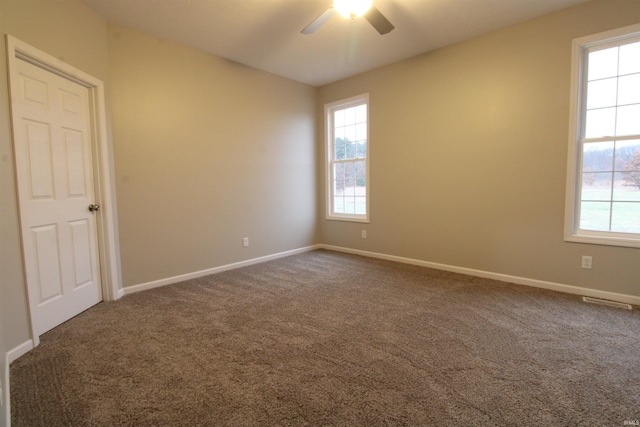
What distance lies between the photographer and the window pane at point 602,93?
2.86 m

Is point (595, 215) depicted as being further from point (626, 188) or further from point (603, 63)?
point (603, 63)

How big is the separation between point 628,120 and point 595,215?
2.95ft

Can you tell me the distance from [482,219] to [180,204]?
140 inches

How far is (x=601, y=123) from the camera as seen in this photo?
2.92 meters

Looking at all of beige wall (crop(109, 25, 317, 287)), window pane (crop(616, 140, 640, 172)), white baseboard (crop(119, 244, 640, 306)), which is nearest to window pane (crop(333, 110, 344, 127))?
beige wall (crop(109, 25, 317, 287))

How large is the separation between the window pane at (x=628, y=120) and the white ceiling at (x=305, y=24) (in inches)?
42.9

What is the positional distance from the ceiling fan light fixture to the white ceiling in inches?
15.9

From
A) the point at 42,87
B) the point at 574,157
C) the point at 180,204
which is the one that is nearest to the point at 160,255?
the point at 180,204

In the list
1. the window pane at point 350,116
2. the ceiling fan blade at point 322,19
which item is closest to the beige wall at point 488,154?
the window pane at point 350,116

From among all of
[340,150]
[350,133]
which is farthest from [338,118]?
[340,150]

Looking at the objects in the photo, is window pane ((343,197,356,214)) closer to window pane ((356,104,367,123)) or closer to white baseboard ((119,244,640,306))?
white baseboard ((119,244,640,306))

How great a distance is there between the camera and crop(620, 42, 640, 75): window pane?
275 centimetres

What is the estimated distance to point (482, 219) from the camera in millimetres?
3613

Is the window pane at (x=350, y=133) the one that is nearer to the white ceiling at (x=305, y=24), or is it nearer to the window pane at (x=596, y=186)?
the white ceiling at (x=305, y=24)
